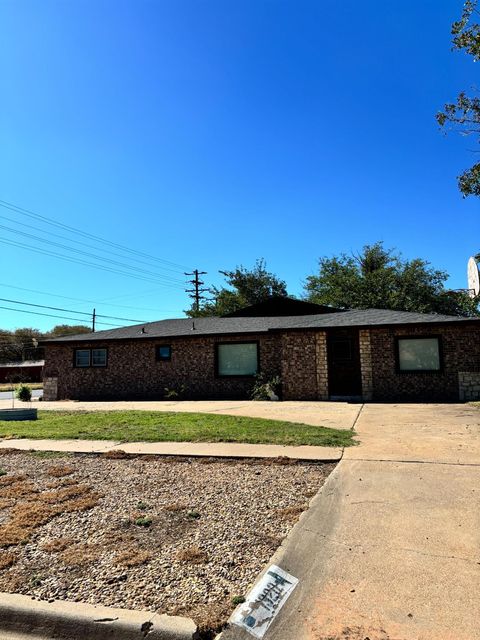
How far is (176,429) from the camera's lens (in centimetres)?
924

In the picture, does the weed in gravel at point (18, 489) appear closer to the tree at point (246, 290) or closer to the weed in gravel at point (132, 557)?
the weed in gravel at point (132, 557)

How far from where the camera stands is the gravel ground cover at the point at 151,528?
9.50 feet

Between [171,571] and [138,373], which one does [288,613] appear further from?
[138,373]

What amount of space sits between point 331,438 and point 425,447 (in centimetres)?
153

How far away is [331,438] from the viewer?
7.73m

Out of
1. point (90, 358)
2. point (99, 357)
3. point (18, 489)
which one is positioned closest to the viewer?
point (18, 489)

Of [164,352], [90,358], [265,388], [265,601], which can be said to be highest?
[164,352]

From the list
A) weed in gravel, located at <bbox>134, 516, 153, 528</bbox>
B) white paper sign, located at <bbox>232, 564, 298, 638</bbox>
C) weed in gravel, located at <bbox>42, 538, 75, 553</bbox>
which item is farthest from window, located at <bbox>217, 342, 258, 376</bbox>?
white paper sign, located at <bbox>232, 564, 298, 638</bbox>

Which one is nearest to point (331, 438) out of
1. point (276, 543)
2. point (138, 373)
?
point (276, 543)

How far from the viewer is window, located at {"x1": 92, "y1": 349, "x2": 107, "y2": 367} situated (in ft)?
66.4

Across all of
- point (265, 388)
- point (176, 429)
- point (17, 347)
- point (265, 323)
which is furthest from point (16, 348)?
point (176, 429)

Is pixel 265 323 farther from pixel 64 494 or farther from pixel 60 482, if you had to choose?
pixel 64 494

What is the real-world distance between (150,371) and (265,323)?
5495 mm

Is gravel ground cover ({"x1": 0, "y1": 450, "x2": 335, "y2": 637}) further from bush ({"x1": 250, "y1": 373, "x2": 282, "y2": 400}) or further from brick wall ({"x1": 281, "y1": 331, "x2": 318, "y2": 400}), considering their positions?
bush ({"x1": 250, "y1": 373, "x2": 282, "y2": 400})
